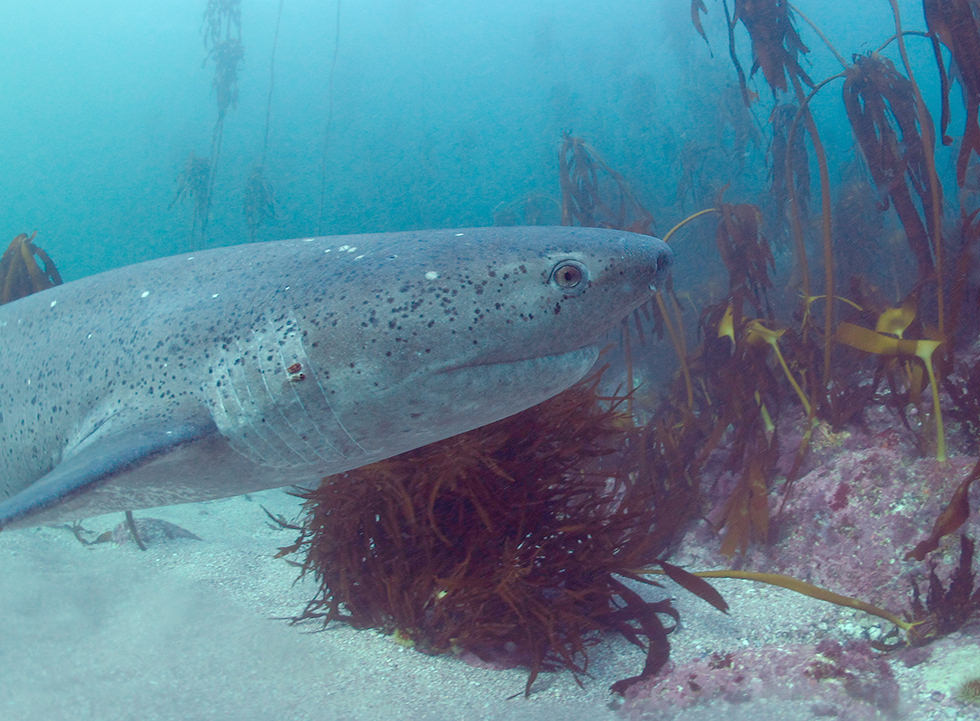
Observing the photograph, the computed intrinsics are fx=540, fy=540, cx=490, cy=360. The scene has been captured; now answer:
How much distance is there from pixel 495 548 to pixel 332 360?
5.71ft

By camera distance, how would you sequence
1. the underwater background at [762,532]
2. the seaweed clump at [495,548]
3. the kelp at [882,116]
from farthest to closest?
the kelp at [882,116], the seaweed clump at [495,548], the underwater background at [762,532]

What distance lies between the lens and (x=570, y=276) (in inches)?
72.2

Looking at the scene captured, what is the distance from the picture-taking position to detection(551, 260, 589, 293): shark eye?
6.01 ft

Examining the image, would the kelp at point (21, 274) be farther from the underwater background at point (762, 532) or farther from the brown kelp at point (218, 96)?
the brown kelp at point (218, 96)

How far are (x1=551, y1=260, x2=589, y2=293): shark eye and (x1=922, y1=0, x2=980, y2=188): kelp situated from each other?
4.77 meters

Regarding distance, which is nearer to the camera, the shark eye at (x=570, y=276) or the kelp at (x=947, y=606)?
the shark eye at (x=570, y=276)

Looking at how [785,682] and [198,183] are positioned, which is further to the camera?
[198,183]

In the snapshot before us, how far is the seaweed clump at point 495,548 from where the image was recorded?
295 cm

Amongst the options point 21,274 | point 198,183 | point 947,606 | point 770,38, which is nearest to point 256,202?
point 198,183

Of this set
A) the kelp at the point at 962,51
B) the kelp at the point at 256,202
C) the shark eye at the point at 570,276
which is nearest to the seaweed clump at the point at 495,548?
the shark eye at the point at 570,276

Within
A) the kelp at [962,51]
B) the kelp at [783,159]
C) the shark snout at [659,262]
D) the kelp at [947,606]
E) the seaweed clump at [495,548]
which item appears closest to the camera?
the shark snout at [659,262]

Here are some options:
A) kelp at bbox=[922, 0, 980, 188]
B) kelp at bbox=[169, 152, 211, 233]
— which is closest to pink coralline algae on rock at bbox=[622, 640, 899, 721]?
kelp at bbox=[922, 0, 980, 188]

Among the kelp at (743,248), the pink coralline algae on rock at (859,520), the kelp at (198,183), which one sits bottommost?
the pink coralline algae on rock at (859,520)

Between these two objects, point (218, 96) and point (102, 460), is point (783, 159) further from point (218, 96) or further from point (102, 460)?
point (218, 96)
